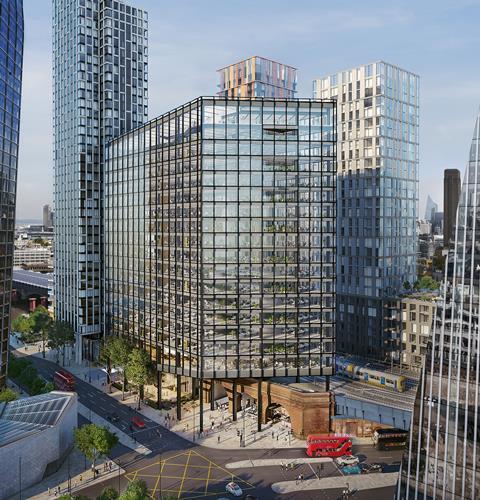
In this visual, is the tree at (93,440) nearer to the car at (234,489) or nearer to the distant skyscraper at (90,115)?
the car at (234,489)

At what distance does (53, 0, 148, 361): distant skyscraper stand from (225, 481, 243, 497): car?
7316 centimetres

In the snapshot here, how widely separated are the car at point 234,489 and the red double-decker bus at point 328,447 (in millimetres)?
14649

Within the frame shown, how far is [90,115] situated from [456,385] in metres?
112

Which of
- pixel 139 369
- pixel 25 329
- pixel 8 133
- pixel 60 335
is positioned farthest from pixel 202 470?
pixel 25 329

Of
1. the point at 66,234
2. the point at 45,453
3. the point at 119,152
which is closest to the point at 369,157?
the point at 119,152

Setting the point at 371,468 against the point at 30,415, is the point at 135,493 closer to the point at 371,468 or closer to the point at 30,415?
the point at 30,415

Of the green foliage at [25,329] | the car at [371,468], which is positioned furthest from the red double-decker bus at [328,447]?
the green foliage at [25,329]

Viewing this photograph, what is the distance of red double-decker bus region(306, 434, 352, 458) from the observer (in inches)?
2945

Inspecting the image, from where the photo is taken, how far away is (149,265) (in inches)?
4104

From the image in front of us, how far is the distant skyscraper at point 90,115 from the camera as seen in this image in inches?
5162

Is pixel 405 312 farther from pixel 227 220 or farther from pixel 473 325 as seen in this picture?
pixel 473 325

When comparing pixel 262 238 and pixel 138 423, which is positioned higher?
pixel 262 238

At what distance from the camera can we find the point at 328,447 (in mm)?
75000

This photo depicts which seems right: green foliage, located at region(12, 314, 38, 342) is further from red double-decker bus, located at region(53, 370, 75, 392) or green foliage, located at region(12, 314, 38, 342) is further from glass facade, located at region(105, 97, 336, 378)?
glass facade, located at region(105, 97, 336, 378)
